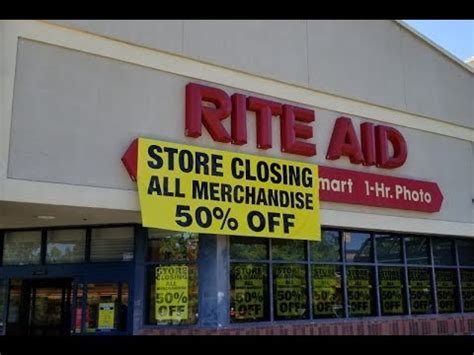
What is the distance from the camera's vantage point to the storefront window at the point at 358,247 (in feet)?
47.3

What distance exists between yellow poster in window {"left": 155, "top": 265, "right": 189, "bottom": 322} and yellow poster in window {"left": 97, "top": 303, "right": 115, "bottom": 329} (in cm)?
104

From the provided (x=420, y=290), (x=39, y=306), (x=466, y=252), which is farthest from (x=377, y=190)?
(x=39, y=306)

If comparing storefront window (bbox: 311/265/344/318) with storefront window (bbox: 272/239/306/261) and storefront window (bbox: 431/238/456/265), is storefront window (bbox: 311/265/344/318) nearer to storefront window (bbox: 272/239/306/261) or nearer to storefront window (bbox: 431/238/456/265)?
storefront window (bbox: 272/239/306/261)

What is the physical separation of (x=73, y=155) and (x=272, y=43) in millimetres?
5984

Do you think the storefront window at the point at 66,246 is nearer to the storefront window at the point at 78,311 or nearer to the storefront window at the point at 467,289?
the storefront window at the point at 78,311

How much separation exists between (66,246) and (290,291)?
5500 millimetres

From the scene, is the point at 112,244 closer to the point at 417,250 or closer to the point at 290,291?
the point at 290,291

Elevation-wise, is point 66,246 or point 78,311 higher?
point 66,246

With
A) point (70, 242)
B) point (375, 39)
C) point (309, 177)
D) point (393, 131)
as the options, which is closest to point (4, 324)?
point (70, 242)

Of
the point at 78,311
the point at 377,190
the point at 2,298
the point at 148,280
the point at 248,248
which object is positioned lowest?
the point at 78,311

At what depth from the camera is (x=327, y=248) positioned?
45.8 feet

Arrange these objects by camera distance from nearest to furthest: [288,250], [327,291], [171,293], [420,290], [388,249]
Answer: [171,293] → [288,250] → [327,291] → [388,249] → [420,290]

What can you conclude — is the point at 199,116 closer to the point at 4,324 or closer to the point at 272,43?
the point at 272,43

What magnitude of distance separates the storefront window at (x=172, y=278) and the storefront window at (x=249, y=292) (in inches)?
34.7
